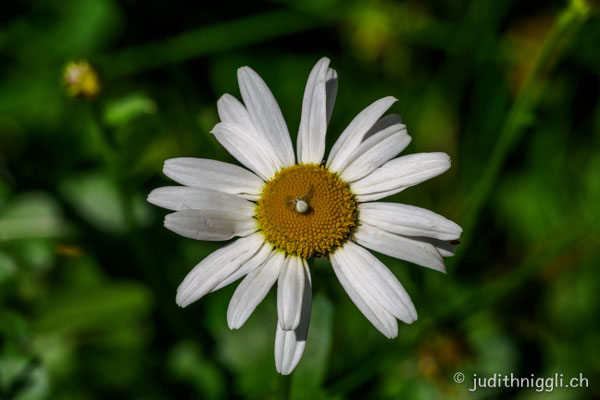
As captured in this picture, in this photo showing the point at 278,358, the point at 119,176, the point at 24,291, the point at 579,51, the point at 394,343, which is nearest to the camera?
the point at 278,358

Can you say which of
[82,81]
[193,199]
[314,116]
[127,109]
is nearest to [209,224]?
[193,199]

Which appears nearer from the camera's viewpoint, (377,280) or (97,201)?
(377,280)

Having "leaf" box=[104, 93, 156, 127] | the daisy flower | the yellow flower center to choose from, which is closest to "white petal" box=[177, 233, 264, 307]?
the daisy flower

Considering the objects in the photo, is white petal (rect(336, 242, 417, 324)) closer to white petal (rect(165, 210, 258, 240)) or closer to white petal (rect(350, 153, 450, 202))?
white petal (rect(350, 153, 450, 202))

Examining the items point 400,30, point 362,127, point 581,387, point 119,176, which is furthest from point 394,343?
point 400,30

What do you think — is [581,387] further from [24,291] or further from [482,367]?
[24,291]

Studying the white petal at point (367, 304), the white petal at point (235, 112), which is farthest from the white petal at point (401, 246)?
the white petal at point (235, 112)

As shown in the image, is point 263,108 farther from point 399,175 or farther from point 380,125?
point 399,175
